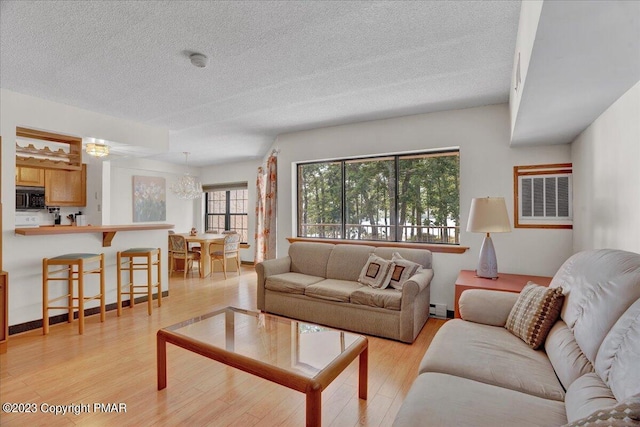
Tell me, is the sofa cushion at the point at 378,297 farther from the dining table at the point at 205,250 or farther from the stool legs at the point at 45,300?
the dining table at the point at 205,250

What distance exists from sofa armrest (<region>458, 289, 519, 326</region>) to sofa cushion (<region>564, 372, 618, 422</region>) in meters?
0.86

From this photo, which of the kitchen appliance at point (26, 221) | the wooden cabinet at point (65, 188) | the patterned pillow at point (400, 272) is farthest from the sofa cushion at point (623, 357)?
the wooden cabinet at point (65, 188)

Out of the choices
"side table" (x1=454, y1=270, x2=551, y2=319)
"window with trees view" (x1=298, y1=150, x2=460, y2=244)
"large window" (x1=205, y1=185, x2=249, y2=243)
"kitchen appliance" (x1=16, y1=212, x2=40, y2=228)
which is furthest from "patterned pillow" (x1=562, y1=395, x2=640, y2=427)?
"large window" (x1=205, y1=185, x2=249, y2=243)

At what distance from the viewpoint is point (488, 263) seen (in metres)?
3.10

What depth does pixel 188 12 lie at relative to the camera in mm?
1935

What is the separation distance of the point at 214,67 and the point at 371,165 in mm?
2447

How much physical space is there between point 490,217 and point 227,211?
6.41 metres

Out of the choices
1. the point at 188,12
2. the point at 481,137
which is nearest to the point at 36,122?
the point at 188,12

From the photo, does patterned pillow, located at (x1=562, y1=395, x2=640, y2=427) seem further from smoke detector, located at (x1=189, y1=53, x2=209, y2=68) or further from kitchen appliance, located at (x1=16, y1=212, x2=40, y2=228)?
kitchen appliance, located at (x1=16, y1=212, x2=40, y2=228)

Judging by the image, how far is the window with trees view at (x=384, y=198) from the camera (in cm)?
393

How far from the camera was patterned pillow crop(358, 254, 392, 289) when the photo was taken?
333 centimetres

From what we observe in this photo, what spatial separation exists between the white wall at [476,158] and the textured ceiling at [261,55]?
216 millimetres

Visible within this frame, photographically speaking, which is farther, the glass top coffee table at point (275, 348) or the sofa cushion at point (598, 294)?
the glass top coffee table at point (275, 348)

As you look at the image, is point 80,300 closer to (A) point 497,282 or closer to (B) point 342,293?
(B) point 342,293
